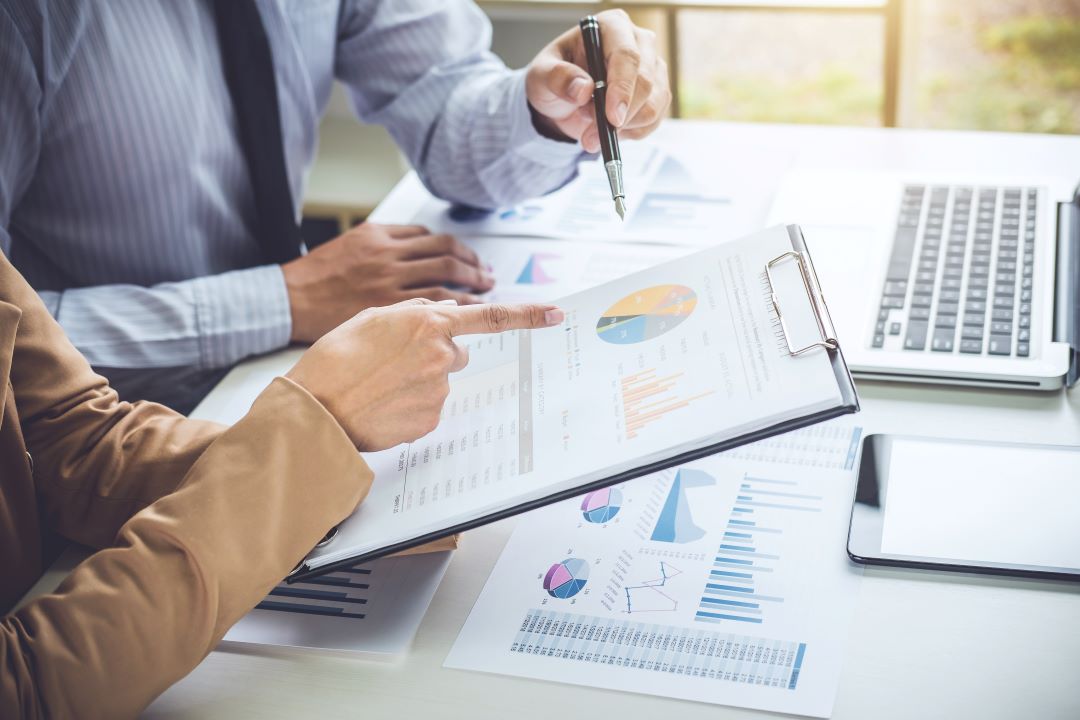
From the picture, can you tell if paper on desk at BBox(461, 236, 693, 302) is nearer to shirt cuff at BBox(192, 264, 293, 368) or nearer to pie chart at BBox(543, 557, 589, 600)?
shirt cuff at BBox(192, 264, 293, 368)

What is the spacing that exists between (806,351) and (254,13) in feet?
2.68

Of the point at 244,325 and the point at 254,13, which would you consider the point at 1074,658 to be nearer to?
the point at 244,325

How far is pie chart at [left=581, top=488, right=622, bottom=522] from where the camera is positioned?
2.75 ft

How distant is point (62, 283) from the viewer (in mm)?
1177

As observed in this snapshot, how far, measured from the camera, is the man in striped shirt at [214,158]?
42.2 inches

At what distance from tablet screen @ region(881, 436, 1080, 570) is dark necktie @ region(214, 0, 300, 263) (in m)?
0.77

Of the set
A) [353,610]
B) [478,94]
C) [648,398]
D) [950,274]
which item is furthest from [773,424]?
[478,94]

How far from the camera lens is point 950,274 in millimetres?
1022

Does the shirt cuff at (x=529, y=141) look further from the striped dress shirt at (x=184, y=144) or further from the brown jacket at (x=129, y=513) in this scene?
the brown jacket at (x=129, y=513)

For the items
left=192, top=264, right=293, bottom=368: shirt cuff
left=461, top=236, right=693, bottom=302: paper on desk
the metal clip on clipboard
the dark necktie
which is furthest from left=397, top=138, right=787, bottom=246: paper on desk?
the metal clip on clipboard

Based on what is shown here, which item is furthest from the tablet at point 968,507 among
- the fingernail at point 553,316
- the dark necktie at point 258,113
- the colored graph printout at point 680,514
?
the dark necktie at point 258,113

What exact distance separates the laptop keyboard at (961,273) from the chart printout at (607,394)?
231mm

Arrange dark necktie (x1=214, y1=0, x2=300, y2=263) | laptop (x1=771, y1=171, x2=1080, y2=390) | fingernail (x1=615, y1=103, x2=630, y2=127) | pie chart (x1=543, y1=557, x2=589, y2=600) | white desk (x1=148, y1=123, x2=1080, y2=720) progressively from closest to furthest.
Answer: white desk (x1=148, y1=123, x2=1080, y2=720), pie chart (x1=543, y1=557, x2=589, y2=600), laptop (x1=771, y1=171, x2=1080, y2=390), fingernail (x1=615, y1=103, x2=630, y2=127), dark necktie (x1=214, y1=0, x2=300, y2=263)

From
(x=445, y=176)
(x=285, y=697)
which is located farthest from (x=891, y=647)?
(x=445, y=176)
